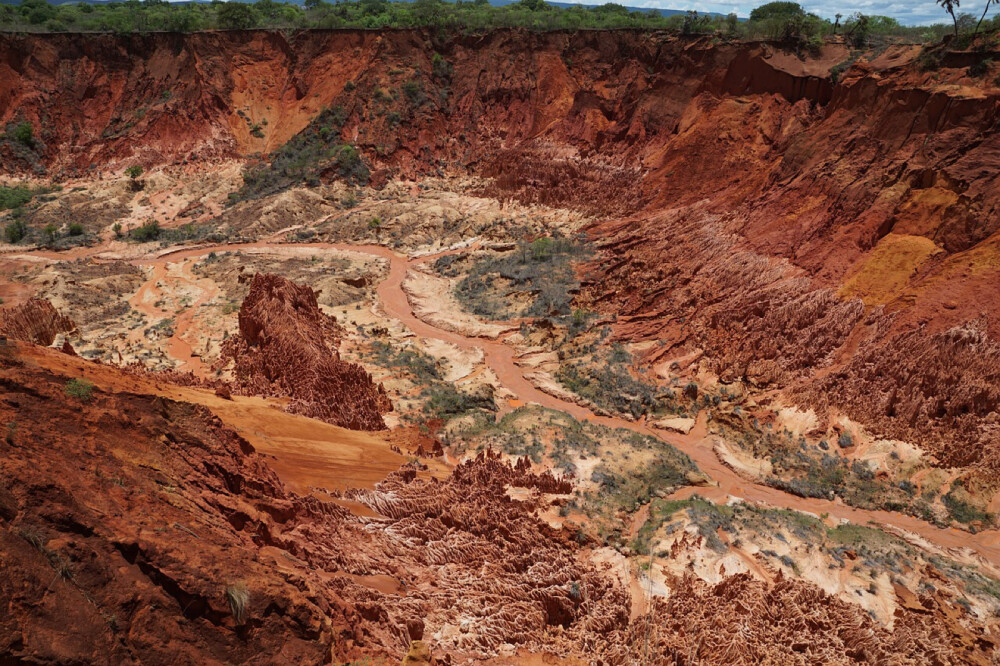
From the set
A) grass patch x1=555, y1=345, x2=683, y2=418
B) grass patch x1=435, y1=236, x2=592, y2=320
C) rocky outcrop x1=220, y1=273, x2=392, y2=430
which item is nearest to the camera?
rocky outcrop x1=220, y1=273, x2=392, y2=430

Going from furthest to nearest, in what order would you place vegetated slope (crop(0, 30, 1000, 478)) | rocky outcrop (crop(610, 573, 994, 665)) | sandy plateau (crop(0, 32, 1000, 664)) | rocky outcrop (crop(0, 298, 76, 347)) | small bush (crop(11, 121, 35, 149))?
small bush (crop(11, 121, 35, 149)), vegetated slope (crop(0, 30, 1000, 478)), rocky outcrop (crop(0, 298, 76, 347)), rocky outcrop (crop(610, 573, 994, 665)), sandy plateau (crop(0, 32, 1000, 664))

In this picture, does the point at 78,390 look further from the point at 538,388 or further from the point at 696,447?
the point at 696,447

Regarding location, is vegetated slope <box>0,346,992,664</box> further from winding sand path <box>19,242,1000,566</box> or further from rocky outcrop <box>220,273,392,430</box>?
winding sand path <box>19,242,1000,566</box>

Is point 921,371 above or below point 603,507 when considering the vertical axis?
above

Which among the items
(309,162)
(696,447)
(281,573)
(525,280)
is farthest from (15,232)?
(696,447)

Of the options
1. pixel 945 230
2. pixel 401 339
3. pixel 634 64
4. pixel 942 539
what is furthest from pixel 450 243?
pixel 942 539

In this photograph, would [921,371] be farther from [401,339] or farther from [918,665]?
[401,339]

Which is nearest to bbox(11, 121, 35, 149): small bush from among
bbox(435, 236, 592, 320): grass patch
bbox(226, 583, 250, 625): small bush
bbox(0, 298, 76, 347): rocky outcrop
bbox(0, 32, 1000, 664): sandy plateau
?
bbox(0, 32, 1000, 664): sandy plateau

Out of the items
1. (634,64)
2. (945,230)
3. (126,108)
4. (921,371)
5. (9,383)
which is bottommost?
(921,371)
